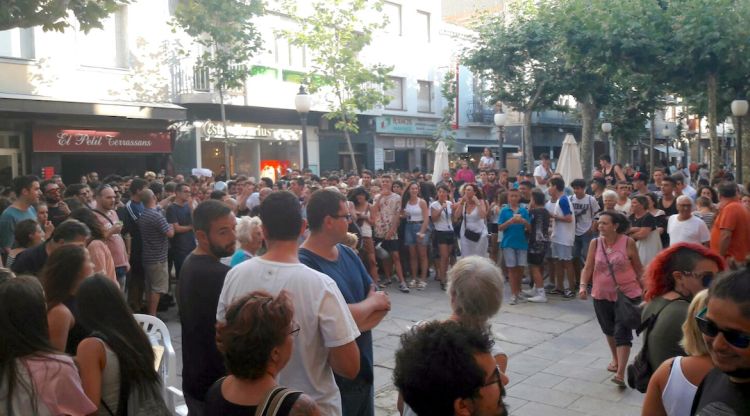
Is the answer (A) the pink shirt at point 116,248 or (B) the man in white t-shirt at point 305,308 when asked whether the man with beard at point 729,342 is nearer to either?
(B) the man in white t-shirt at point 305,308

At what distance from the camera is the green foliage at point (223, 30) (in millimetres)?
17391

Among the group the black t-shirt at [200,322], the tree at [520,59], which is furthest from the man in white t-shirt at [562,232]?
the tree at [520,59]

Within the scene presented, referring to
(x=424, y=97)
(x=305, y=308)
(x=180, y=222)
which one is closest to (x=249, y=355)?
(x=305, y=308)

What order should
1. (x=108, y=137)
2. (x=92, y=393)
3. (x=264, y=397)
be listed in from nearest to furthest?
(x=264, y=397) < (x=92, y=393) < (x=108, y=137)

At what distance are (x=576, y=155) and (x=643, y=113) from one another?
18.3 metres

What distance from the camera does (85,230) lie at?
202 inches

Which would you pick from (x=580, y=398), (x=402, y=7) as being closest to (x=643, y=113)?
(x=402, y=7)

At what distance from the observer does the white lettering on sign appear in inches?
649

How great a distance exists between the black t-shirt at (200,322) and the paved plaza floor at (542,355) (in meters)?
1.60

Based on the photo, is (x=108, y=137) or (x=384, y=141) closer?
(x=108, y=137)

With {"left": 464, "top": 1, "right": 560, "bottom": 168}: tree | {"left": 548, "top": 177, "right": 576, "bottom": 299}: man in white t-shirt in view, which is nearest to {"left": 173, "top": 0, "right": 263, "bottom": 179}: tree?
{"left": 548, "top": 177, "right": 576, "bottom": 299}: man in white t-shirt

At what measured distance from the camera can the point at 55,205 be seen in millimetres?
8336

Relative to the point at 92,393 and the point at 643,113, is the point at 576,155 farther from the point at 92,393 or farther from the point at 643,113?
the point at 643,113

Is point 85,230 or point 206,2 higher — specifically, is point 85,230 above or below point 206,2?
below
